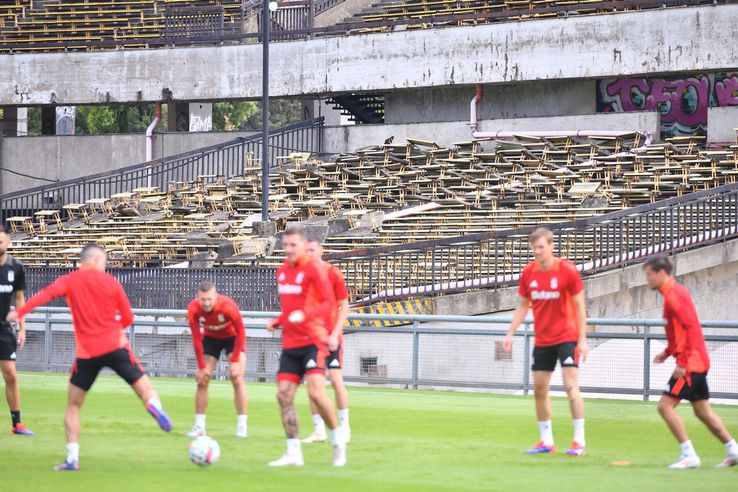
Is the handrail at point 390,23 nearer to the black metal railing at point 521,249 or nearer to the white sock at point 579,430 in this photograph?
the black metal railing at point 521,249

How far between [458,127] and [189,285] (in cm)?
1747

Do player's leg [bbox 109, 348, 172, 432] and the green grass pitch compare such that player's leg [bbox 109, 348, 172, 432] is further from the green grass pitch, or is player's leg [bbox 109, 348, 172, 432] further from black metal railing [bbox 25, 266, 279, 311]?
black metal railing [bbox 25, 266, 279, 311]

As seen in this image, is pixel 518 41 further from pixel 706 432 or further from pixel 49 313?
pixel 706 432

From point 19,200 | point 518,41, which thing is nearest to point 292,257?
point 518,41

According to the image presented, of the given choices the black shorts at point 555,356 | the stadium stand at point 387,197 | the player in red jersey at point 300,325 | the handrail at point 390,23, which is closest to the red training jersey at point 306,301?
the player in red jersey at point 300,325

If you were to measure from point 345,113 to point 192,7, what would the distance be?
21.7 ft

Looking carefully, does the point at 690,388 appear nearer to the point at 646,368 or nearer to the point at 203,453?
the point at 203,453

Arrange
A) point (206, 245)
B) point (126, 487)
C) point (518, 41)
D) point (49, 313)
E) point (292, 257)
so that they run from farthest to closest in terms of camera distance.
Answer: point (518, 41) < point (206, 245) < point (49, 313) < point (292, 257) < point (126, 487)

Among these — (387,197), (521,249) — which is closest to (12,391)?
(521,249)

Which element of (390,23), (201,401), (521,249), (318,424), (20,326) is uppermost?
(390,23)

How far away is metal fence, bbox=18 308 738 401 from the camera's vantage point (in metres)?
19.4

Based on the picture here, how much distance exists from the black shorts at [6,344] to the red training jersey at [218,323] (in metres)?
1.97

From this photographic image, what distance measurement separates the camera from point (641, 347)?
1953cm

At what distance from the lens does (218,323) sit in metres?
13.6
